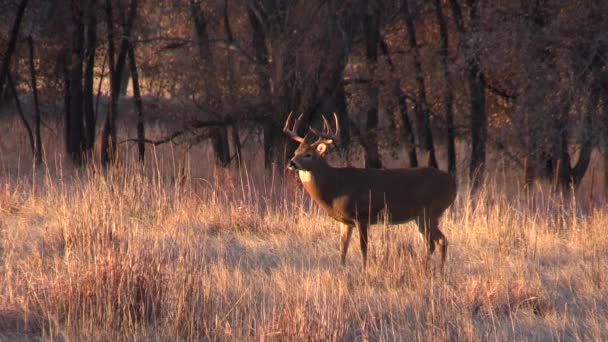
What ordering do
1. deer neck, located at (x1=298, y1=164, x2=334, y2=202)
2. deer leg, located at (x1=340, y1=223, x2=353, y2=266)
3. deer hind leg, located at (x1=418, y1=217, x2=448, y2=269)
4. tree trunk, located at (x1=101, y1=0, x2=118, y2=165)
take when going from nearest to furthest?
deer leg, located at (x1=340, y1=223, x2=353, y2=266), deer hind leg, located at (x1=418, y1=217, x2=448, y2=269), deer neck, located at (x1=298, y1=164, x2=334, y2=202), tree trunk, located at (x1=101, y1=0, x2=118, y2=165)

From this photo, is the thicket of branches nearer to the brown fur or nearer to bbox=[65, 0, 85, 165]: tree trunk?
bbox=[65, 0, 85, 165]: tree trunk

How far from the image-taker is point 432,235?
997 centimetres

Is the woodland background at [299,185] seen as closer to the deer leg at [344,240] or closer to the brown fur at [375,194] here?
the deer leg at [344,240]

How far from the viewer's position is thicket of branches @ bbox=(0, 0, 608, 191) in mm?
15609

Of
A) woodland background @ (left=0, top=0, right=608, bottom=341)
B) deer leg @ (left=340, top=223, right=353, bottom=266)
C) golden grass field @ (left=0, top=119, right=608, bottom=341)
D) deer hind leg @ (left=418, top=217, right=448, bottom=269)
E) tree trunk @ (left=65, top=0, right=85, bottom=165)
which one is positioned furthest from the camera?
tree trunk @ (left=65, top=0, right=85, bottom=165)

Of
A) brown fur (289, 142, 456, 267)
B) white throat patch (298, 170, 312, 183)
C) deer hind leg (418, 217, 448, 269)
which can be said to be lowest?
deer hind leg (418, 217, 448, 269)

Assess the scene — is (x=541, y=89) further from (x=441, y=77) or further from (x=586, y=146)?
(x=441, y=77)

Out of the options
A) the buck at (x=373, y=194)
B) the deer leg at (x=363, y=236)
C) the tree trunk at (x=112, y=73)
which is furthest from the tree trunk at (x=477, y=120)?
the deer leg at (x=363, y=236)


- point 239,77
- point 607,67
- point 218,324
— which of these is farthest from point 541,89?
point 218,324

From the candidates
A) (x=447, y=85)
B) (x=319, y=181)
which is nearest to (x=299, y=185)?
(x=319, y=181)

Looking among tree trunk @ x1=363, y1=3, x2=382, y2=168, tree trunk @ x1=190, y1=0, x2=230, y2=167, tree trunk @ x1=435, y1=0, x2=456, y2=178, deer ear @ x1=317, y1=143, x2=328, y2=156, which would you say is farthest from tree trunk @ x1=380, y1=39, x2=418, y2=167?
deer ear @ x1=317, y1=143, x2=328, y2=156

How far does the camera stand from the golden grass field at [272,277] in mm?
6855

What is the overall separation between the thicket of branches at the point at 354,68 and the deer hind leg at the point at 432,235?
5576 mm

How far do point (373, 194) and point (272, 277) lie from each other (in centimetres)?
169
